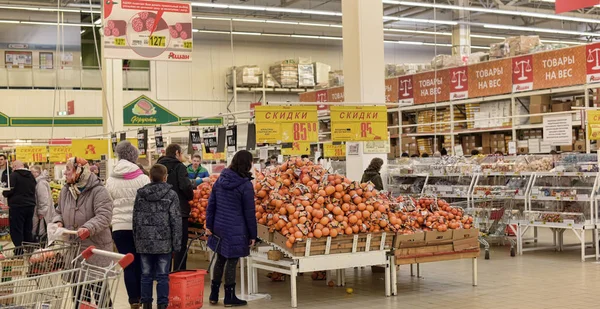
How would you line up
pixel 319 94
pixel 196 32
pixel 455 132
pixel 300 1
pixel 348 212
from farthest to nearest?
pixel 196 32 < pixel 300 1 < pixel 319 94 < pixel 455 132 < pixel 348 212

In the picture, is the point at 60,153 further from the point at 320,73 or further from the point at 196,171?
the point at 320,73

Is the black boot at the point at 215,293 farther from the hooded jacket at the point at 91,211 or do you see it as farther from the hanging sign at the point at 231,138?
the hanging sign at the point at 231,138

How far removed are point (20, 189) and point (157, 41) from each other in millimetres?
2978

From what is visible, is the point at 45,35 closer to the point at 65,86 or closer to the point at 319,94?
the point at 65,86

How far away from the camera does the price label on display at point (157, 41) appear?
11.7m

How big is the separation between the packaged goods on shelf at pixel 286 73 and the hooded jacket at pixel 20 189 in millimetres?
15515

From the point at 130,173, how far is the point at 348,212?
2.11 metres

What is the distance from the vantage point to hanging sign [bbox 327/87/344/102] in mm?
20106

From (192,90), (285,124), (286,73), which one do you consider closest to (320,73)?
(286,73)

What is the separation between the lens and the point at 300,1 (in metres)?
24.4

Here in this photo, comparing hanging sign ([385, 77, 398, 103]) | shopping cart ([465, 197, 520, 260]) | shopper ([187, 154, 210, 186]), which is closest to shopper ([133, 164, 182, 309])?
shopper ([187, 154, 210, 186])

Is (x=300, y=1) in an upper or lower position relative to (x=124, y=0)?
upper

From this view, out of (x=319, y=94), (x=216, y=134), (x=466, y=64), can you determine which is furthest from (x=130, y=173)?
(x=319, y=94)

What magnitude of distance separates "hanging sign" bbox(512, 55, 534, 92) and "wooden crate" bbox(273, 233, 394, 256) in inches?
303
